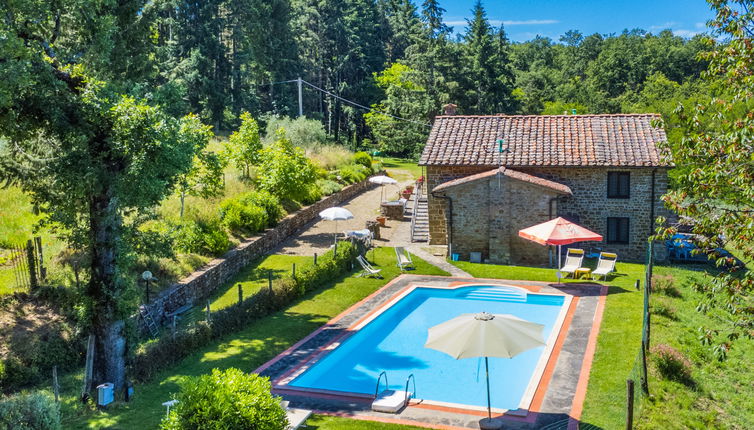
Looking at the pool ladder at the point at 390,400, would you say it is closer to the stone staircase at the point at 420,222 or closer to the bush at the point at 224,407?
the bush at the point at 224,407

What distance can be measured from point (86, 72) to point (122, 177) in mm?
3079

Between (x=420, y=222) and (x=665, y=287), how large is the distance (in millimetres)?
13476

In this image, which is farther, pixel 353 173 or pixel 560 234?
pixel 353 173

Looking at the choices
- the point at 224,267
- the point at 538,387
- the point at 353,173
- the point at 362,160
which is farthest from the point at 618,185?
the point at 362,160

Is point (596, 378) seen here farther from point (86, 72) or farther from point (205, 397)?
point (86, 72)

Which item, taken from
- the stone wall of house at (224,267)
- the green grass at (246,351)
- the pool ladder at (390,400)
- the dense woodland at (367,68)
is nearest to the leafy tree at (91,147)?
the green grass at (246,351)

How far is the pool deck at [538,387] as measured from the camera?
12805 millimetres

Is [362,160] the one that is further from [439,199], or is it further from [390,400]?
[390,400]

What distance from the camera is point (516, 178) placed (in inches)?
1049

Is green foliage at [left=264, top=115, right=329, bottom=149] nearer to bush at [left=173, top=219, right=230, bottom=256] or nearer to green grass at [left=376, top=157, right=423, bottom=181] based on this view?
green grass at [left=376, top=157, right=423, bottom=181]

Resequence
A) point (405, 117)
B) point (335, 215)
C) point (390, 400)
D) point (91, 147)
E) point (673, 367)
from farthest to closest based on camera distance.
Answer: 1. point (405, 117)
2. point (335, 215)
3. point (673, 367)
4. point (91, 147)
5. point (390, 400)

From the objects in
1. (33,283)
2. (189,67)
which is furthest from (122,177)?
(189,67)

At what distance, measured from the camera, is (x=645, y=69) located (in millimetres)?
80000

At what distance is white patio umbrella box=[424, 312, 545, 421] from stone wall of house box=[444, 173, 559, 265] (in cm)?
1443
